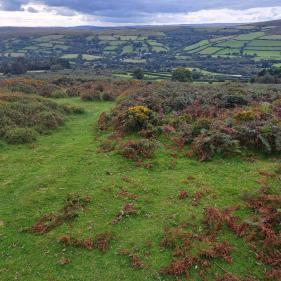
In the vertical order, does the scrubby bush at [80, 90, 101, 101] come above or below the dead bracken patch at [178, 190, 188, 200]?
below

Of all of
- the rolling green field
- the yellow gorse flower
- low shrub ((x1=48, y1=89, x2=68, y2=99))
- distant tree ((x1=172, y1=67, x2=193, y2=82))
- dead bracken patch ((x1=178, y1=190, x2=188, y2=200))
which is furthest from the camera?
the rolling green field

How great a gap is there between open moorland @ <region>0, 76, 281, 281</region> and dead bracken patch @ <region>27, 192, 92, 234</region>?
38 millimetres

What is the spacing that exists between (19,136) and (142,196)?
35.1 feet

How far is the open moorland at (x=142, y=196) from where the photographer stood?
1062cm

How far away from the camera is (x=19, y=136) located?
22047 millimetres

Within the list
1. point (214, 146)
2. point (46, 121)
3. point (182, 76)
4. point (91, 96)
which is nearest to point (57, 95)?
point (91, 96)

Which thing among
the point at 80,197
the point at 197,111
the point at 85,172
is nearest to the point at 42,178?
the point at 85,172

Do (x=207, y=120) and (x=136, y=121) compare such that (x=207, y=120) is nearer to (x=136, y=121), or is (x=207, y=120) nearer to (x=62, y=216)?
(x=136, y=121)

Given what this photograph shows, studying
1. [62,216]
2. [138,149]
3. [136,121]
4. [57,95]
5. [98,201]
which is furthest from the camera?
[57,95]

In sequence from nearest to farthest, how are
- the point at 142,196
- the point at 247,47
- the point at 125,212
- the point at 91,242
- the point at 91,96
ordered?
the point at 91,242 → the point at 125,212 → the point at 142,196 → the point at 91,96 → the point at 247,47

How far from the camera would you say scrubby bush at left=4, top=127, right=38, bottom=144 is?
21.9m

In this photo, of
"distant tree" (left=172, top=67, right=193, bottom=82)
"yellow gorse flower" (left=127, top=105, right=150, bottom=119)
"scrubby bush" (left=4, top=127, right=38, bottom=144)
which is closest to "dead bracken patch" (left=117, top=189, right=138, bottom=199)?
"yellow gorse flower" (left=127, top=105, right=150, bottom=119)

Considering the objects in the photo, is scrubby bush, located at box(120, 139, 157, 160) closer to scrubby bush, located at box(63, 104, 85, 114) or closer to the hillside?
scrubby bush, located at box(63, 104, 85, 114)

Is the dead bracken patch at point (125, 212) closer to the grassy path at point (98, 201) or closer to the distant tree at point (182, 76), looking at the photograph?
the grassy path at point (98, 201)
